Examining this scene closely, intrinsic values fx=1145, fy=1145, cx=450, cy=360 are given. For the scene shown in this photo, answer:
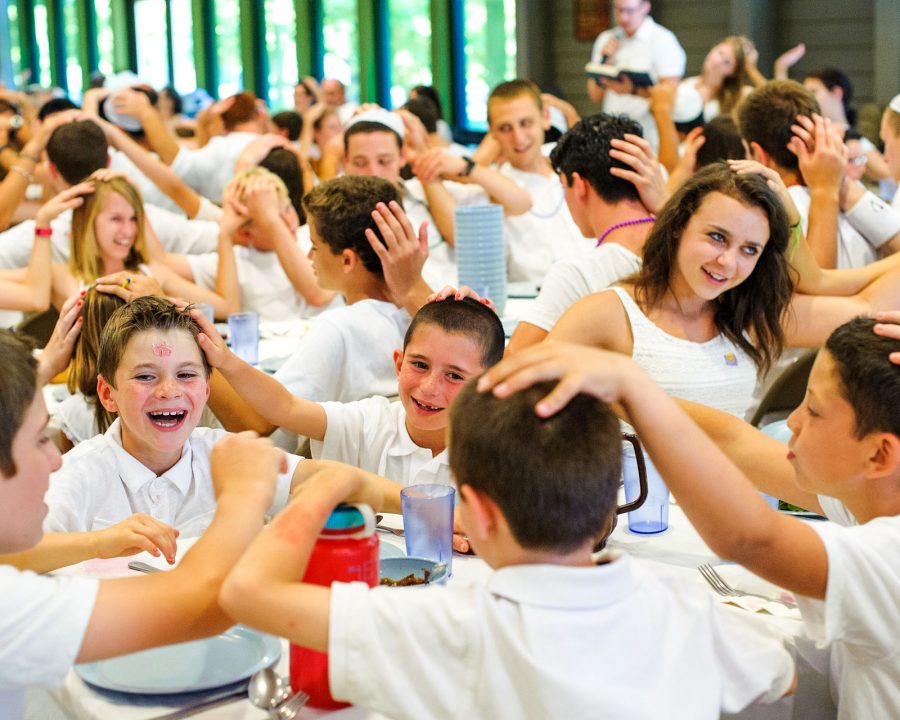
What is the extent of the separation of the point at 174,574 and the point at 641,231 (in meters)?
2.02

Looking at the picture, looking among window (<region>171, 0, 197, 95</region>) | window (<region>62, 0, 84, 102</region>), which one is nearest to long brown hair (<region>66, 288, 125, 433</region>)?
window (<region>171, 0, 197, 95</region>)

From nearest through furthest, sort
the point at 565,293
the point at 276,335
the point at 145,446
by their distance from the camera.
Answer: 1. the point at 145,446
2. the point at 565,293
3. the point at 276,335

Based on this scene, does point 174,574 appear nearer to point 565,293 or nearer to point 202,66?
point 565,293

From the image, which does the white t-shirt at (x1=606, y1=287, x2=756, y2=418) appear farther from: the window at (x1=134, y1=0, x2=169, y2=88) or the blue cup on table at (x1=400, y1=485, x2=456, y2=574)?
the window at (x1=134, y1=0, x2=169, y2=88)

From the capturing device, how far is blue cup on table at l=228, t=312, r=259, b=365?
10.7 feet

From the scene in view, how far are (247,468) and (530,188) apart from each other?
12.2 ft

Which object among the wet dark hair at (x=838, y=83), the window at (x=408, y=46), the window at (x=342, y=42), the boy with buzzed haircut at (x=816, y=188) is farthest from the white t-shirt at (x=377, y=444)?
the window at (x=342, y=42)

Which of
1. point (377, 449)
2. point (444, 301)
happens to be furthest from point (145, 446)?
point (444, 301)

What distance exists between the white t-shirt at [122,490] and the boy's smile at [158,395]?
0.11ft

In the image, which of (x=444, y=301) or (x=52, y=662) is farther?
(x=444, y=301)

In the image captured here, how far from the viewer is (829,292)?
9.86 feet

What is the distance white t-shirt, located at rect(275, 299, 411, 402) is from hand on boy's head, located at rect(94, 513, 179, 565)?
1089mm

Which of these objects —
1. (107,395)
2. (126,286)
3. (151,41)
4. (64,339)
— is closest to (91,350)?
(64,339)

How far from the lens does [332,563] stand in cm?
134
